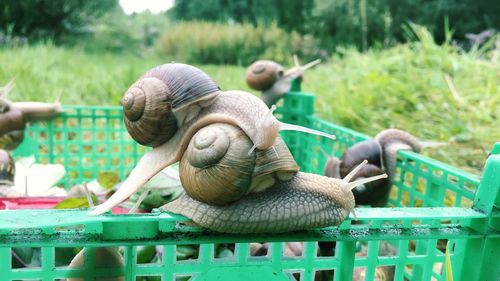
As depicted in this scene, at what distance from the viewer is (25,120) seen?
1417 millimetres

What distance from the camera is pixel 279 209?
1.93 feet

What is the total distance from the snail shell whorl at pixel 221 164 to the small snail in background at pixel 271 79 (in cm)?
103

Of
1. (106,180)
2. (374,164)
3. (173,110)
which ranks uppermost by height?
(173,110)

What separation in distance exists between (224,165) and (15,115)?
1.01 m

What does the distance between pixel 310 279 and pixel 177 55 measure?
30.1ft

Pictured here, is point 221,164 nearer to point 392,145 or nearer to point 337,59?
point 392,145

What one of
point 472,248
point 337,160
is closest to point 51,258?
point 472,248

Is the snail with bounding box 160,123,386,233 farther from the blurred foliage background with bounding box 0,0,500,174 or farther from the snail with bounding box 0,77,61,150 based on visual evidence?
the blurred foliage background with bounding box 0,0,500,174

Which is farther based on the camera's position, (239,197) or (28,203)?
(28,203)

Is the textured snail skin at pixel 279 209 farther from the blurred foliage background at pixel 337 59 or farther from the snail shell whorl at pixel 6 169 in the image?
the blurred foliage background at pixel 337 59

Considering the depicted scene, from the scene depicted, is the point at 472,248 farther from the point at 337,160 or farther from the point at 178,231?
the point at 337,160

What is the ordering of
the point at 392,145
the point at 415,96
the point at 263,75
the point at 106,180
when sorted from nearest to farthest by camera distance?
1. the point at 392,145
2. the point at 106,180
3. the point at 263,75
4. the point at 415,96

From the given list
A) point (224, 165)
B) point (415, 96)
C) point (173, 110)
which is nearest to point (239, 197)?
point (224, 165)

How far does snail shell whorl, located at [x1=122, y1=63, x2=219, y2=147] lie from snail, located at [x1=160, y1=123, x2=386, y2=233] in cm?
6
